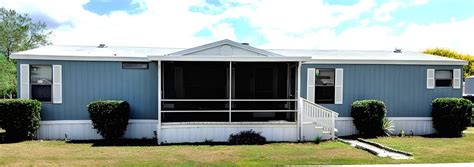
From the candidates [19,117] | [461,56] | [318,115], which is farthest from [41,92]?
[461,56]

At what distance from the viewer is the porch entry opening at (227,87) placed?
1352cm

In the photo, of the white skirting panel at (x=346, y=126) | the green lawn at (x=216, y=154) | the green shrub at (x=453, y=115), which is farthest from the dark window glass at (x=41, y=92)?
the green shrub at (x=453, y=115)

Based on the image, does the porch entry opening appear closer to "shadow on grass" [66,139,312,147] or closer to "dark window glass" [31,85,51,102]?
"shadow on grass" [66,139,312,147]

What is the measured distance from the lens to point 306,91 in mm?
13336

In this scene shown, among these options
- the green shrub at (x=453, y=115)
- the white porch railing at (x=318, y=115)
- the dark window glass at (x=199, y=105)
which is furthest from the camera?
the dark window glass at (x=199, y=105)

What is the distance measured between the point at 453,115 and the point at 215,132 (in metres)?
8.30

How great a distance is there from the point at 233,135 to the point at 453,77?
334 inches

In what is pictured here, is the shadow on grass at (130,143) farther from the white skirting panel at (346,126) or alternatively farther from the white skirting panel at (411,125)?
the white skirting panel at (411,125)

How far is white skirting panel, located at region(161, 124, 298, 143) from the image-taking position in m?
11.4

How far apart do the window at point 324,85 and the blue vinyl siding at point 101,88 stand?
560 centimetres

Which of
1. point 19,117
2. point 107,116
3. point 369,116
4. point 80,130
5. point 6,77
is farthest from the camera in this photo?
point 6,77

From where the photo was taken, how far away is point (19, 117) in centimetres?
1136

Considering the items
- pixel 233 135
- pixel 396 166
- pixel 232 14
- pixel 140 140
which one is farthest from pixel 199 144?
pixel 232 14

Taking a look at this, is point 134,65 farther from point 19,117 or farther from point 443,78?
point 443,78
